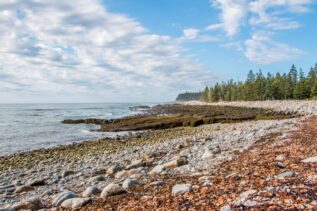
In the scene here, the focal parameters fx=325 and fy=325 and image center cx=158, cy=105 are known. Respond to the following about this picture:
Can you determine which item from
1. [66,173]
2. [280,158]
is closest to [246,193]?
[280,158]

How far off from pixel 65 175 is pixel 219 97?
414ft

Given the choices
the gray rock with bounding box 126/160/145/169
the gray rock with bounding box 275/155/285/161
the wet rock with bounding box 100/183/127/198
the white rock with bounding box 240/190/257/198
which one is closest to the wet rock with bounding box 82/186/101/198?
the wet rock with bounding box 100/183/127/198

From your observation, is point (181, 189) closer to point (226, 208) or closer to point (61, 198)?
point (226, 208)

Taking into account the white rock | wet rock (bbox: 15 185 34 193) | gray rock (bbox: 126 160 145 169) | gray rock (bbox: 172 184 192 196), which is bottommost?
wet rock (bbox: 15 185 34 193)

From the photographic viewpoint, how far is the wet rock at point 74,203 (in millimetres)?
7068

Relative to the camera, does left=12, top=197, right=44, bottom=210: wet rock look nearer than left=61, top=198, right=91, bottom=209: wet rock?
No

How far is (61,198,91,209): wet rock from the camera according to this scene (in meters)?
7.07

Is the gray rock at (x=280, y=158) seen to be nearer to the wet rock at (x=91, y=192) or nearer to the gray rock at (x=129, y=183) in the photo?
the gray rock at (x=129, y=183)

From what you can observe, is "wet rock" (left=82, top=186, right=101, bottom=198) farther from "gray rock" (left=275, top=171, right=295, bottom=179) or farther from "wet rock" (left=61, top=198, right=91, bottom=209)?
"gray rock" (left=275, top=171, right=295, bottom=179)

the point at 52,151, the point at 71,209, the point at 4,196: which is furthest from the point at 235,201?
the point at 52,151

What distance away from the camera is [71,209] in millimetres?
6953

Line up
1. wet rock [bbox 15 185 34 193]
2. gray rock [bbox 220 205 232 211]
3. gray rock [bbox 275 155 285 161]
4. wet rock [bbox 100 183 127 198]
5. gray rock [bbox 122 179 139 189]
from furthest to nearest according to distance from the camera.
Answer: wet rock [bbox 15 185 34 193], gray rock [bbox 275 155 285 161], gray rock [bbox 122 179 139 189], wet rock [bbox 100 183 127 198], gray rock [bbox 220 205 232 211]

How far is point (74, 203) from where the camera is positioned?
7.13 metres

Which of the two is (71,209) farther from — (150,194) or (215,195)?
(215,195)
